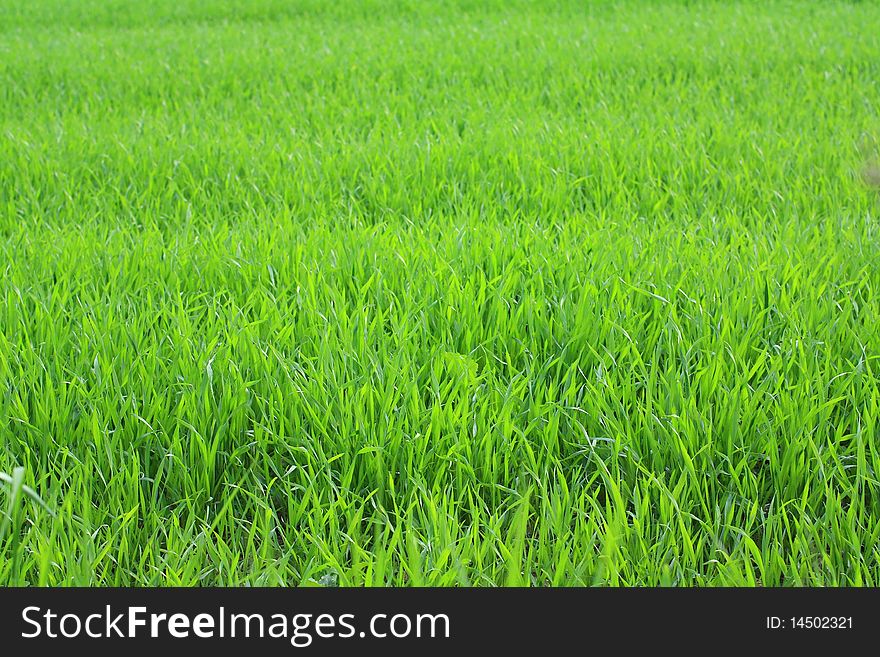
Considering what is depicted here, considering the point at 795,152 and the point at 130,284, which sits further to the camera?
the point at 795,152

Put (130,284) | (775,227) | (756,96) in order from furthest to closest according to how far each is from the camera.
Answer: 1. (756,96)
2. (775,227)
3. (130,284)

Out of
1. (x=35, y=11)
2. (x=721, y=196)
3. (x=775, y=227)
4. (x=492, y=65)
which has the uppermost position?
(x=35, y=11)

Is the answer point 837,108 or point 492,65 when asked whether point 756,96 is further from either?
point 492,65

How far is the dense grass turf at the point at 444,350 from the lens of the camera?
52.2 inches

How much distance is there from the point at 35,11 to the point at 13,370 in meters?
10.4

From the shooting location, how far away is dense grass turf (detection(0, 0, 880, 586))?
1.33 metres

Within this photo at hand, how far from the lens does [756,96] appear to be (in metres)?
4.58

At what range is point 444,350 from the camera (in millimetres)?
1799

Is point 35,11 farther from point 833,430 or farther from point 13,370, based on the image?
point 833,430

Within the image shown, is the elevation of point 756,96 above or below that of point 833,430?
above

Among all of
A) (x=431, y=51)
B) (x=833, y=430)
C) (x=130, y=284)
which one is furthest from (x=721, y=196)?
(x=431, y=51)

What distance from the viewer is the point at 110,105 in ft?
16.1
